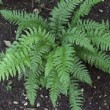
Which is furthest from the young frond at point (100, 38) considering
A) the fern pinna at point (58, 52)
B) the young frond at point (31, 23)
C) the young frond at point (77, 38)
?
the young frond at point (31, 23)

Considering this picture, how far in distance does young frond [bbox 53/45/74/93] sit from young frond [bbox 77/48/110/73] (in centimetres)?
29

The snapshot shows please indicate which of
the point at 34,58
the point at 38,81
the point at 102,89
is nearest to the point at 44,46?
the point at 34,58

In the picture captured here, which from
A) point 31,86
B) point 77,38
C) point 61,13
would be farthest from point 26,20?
point 31,86

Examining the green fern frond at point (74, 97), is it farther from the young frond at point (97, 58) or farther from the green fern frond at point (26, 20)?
the green fern frond at point (26, 20)

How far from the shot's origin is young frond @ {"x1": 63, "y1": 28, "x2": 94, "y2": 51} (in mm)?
4247

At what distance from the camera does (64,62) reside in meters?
4.23

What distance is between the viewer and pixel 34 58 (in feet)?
14.2

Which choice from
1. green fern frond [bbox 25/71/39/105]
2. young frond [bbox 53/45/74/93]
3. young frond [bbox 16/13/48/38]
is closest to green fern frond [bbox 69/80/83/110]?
young frond [bbox 53/45/74/93]

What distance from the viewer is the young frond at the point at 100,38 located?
4.37 metres

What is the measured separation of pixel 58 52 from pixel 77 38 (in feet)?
1.07

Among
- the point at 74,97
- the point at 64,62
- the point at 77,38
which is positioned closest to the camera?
the point at 64,62

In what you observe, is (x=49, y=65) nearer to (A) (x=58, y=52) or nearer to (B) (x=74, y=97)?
(A) (x=58, y=52)

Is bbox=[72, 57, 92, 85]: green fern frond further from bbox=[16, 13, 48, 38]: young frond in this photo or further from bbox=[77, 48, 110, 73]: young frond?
bbox=[16, 13, 48, 38]: young frond

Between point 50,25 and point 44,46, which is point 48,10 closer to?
point 50,25
